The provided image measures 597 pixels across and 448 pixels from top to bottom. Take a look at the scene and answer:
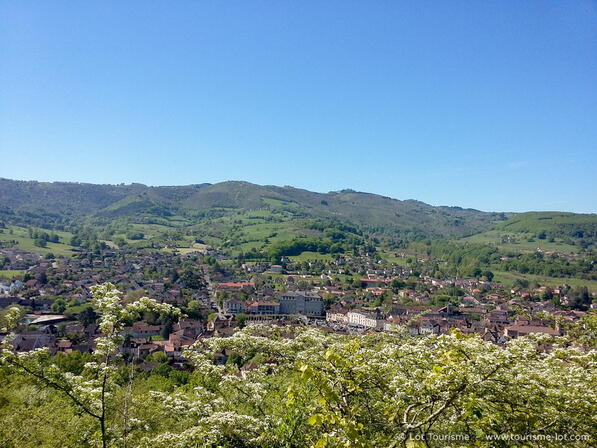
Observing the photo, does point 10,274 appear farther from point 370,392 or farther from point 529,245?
point 529,245

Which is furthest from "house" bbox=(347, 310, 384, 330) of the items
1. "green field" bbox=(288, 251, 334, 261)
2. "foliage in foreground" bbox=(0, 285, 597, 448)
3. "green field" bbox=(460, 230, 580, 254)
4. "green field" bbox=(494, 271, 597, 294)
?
"green field" bbox=(460, 230, 580, 254)

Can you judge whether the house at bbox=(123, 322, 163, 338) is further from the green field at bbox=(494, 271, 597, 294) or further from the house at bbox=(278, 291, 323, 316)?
the green field at bbox=(494, 271, 597, 294)

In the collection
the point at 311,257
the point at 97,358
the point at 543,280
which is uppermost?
the point at 97,358

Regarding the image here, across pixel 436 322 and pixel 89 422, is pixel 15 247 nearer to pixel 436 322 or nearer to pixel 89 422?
pixel 436 322

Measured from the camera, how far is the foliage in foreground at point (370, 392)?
4824 millimetres

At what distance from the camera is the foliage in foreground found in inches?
190

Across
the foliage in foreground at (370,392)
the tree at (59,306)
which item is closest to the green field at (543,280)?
the tree at (59,306)

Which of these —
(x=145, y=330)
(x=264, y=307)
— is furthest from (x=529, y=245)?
(x=145, y=330)

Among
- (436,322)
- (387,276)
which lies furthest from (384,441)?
(387,276)

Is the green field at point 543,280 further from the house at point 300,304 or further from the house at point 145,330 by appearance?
the house at point 145,330

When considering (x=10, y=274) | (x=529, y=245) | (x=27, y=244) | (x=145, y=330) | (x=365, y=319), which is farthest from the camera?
(x=529, y=245)

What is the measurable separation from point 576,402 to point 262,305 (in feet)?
224

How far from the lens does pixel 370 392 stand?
809cm

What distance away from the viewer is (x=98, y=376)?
237 inches
